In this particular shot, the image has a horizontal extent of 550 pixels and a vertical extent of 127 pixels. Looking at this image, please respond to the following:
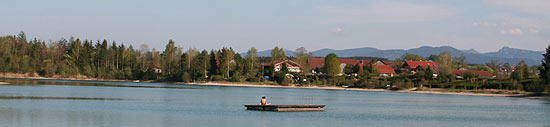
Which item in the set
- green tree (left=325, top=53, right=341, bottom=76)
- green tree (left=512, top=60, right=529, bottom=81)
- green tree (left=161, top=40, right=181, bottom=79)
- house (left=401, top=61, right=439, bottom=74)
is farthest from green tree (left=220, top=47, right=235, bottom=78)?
green tree (left=512, top=60, right=529, bottom=81)

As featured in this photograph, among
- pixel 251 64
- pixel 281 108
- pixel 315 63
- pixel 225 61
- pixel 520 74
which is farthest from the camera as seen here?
pixel 315 63

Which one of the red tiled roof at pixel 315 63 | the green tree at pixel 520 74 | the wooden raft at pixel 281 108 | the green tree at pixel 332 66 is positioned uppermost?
the red tiled roof at pixel 315 63

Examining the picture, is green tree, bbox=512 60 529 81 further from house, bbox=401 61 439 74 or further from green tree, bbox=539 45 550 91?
house, bbox=401 61 439 74

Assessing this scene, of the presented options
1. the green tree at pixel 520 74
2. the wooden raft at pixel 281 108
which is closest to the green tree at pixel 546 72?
the green tree at pixel 520 74

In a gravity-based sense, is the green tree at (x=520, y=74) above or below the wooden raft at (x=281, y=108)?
above

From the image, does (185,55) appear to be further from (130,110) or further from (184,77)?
(130,110)

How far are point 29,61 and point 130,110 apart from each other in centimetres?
8643

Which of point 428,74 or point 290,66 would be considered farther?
point 290,66

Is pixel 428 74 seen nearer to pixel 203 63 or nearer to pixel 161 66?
pixel 203 63

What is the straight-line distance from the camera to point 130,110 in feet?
132

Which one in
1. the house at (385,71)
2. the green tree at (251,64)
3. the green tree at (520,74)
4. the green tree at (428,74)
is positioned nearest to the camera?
the green tree at (520,74)

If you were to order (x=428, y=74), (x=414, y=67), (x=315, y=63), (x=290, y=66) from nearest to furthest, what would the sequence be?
(x=428, y=74) → (x=290, y=66) → (x=414, y=67) → (x=315, y=63)

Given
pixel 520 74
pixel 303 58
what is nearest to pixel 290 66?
pixel 303 58

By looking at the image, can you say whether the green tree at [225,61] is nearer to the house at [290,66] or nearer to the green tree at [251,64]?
the green tree at [251,64]
